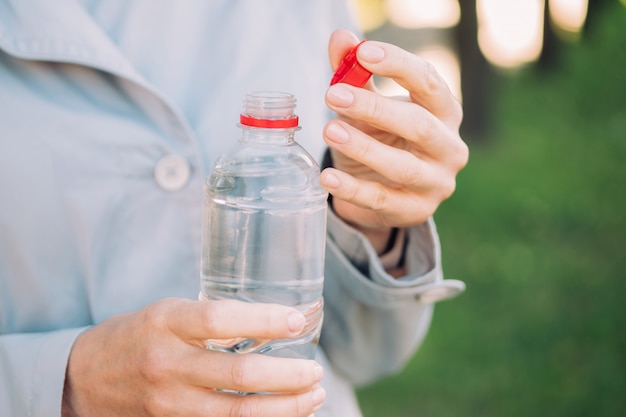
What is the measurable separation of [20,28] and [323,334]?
1026 millimetres

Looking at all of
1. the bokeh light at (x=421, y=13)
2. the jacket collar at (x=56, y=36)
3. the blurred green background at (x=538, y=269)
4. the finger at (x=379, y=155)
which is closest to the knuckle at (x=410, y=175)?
the finger at (x=379, y=155)

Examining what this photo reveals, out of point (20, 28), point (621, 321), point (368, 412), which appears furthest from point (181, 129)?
point (621, 321)

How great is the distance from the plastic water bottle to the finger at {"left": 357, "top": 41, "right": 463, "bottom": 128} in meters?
0.28

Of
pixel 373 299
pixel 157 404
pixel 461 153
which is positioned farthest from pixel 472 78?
pixel 157 404

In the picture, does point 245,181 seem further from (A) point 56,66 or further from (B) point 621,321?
(B) point 621,321

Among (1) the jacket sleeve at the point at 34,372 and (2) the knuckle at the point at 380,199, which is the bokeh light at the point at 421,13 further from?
(1) the jacket sleeve at the point at 34,372

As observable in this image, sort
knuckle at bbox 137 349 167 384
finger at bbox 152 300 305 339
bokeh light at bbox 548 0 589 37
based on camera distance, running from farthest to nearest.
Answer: bokeh light at bbox 548 0 589 37 → knuckle at bbox 137 349 167 384 → finger at bbox 152 300 305 339

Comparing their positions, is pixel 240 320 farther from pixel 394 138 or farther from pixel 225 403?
pixel 394 138

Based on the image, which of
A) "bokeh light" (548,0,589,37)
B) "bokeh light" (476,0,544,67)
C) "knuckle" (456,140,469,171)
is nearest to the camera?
"knuckle" (456,140,469,171)

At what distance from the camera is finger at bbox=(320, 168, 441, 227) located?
1.53 metres

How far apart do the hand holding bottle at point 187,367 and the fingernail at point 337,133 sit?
34 cm

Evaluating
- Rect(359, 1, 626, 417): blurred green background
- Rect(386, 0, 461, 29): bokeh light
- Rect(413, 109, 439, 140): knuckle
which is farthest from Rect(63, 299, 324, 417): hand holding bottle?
Rect(386, 0, 461, 29): bokeh light

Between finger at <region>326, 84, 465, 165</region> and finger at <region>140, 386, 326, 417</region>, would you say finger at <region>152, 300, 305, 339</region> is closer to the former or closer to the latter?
finger at <region>140, 386, 326, 417</region>

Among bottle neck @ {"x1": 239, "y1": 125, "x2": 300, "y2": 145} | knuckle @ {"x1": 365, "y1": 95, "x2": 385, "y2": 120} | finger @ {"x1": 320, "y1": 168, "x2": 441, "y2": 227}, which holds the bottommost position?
finger @ {"x1": 320, "y1": 168, "x2": 441, "y2": 227}
